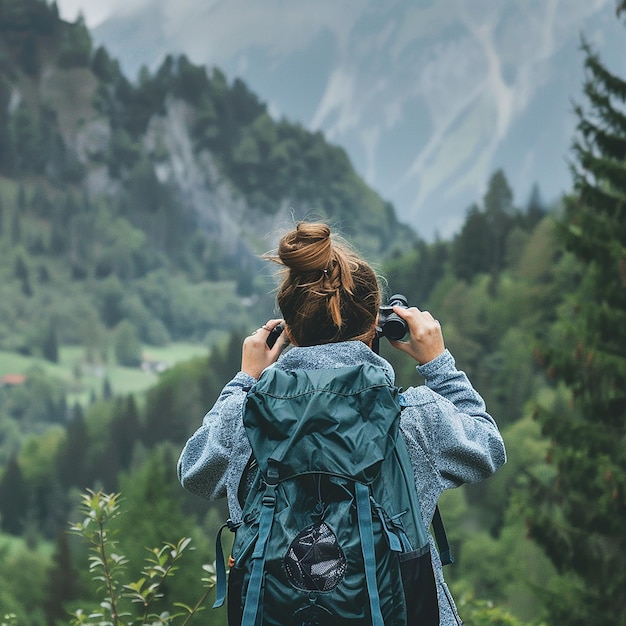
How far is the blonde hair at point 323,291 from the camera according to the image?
1832 mm

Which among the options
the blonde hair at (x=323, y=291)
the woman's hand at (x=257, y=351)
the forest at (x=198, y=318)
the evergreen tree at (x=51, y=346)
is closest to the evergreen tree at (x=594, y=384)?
the forest at (x=198, y=318)

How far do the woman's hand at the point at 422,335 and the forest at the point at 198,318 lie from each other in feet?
0.89

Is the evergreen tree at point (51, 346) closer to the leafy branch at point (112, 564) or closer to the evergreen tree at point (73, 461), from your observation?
the evergreen tree at point (73, 461)

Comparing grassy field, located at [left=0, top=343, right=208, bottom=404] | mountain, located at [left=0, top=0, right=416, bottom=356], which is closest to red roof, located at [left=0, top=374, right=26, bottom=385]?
grassy field, located at [left=0, top=343, right=208, bottom=404]

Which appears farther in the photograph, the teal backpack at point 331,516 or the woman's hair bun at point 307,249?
the woman's hair bun at point 307,249

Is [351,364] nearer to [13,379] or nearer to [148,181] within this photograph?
[13,379]

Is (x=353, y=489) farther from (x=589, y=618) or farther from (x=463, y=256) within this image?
(x=463, y=256)

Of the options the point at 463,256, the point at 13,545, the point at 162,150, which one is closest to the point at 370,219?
the point at 162,150

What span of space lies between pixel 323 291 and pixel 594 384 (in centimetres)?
1020

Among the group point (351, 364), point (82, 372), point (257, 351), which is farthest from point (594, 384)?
point (82, 372)

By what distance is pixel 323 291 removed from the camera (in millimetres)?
1829

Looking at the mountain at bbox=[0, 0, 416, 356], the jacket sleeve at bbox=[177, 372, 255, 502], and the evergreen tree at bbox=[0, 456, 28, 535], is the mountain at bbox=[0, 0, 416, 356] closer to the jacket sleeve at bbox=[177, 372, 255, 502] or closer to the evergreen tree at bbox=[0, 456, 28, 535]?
the evergreen tree at bbox=[0, 456, 28, 535]

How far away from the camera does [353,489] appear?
1.69 meters

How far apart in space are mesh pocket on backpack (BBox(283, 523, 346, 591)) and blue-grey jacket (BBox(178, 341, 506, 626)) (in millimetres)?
222
